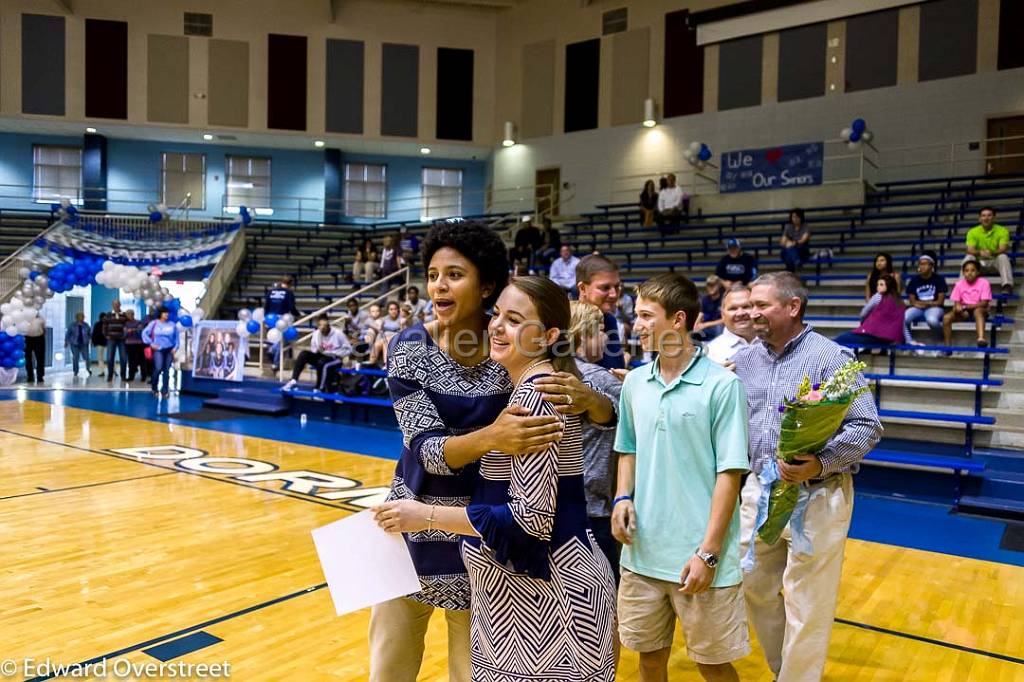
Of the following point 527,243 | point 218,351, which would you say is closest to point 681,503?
point 218,351

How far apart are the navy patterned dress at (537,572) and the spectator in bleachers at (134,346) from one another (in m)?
13.8

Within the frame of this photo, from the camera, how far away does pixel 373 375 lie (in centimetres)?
1041

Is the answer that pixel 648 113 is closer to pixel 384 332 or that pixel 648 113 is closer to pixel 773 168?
pixel 773 168

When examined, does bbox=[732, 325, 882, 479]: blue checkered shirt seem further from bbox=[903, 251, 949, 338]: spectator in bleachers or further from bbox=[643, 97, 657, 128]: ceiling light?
bbox=[643, 97, 657, 128]: ceiling light

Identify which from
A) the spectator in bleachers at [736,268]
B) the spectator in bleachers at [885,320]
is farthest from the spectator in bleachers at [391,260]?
the spectator in bleachers at [885,320]

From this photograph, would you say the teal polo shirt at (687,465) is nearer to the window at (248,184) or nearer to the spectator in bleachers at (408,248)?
the spectator in bleachers at (408,248)

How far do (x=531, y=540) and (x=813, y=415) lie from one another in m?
1.28

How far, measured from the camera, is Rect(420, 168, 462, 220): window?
2224cm

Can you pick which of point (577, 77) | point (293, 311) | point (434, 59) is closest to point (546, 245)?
point (293, 311)

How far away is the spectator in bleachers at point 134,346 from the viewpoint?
1390cm

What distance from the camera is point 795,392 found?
2.70 meters

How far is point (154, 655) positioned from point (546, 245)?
12025 millimetres

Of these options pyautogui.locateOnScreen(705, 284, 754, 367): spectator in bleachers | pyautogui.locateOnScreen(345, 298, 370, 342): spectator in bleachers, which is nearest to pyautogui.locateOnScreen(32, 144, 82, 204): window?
pyautogui.locateOnScreen(345, 298, 370, 342): spectator in bleachers

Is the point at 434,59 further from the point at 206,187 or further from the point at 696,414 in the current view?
the point at 696,414
